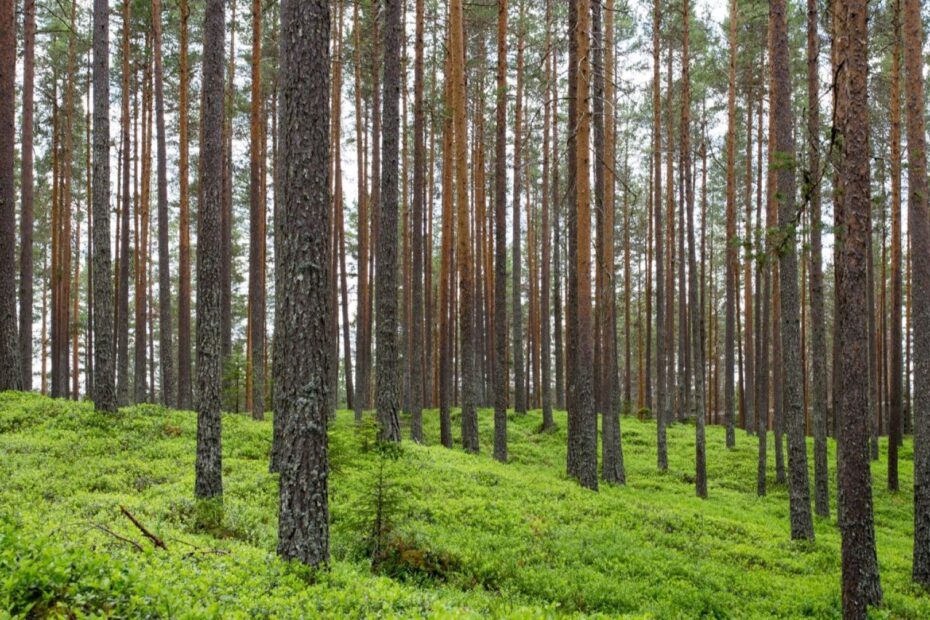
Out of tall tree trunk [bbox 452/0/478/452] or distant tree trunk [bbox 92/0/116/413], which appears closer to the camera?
distant tree trunk [bbox 92/0/116/413]

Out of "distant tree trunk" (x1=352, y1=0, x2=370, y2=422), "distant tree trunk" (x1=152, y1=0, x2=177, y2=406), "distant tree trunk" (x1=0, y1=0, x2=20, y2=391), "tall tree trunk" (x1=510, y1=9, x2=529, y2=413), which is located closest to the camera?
"distant tree trunk" (x1=0, y1=0, x2=20, y2=391)

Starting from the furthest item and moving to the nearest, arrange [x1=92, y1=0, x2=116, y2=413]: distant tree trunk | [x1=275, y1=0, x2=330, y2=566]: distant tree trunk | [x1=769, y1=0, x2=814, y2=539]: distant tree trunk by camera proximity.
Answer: [x1=92, y1=0, x2=116, y2=413]: distant tree trunk, [x1=769, y1=0, x2=814, y2=539]: distant tree trunk, [x1=275, y1=0, x2=330, y2=566]: distant tree trunk

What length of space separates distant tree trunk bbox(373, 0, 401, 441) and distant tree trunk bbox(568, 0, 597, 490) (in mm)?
4049

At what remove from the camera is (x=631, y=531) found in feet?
33.9

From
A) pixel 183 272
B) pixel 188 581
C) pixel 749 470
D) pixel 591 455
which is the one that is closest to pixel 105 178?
pixel 183 272

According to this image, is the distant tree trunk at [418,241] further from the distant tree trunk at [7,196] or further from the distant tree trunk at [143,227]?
the distant tree trunk at [143,227]

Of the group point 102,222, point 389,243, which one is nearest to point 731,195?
point 389,243

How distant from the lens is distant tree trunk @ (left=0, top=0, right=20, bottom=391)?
14.3 metres

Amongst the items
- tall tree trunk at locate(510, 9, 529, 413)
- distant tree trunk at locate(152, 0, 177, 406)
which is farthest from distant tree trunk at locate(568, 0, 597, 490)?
distant tree trunk at locate(152, 0, 177, 406)

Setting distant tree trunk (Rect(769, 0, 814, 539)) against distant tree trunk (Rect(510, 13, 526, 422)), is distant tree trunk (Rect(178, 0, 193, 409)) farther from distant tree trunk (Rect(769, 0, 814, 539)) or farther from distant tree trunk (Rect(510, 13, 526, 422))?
distant tree trunk (Rect(769, 0, 814, 539))

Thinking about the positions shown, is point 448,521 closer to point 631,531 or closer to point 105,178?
point 631,531

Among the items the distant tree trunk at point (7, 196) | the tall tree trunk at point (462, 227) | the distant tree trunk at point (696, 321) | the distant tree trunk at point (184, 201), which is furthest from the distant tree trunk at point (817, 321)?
the distant tree trunk at point (7, 196)

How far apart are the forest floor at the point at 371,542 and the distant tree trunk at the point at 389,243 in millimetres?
1079

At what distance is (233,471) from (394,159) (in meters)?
7.07
